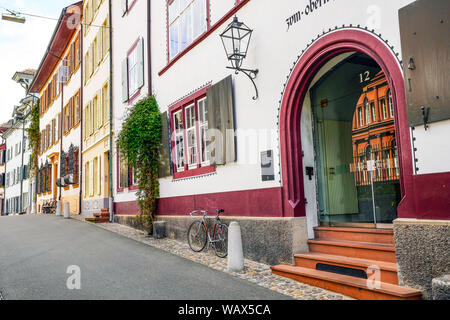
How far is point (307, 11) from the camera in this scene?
6.74 meters

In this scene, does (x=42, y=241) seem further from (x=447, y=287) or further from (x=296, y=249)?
(x=447, y=287)

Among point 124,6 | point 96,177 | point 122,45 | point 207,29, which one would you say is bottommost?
point 96,177

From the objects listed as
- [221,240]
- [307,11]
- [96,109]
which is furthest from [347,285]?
[96,109]

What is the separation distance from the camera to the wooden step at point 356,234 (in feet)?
19.3

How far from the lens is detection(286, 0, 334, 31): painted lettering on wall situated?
21.2 ft

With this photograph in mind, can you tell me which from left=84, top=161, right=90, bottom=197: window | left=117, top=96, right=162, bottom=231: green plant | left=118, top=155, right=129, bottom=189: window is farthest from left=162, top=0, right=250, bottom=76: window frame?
left=84, top=161, right=90, bottom=197: window

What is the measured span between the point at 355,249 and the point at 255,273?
1694mm

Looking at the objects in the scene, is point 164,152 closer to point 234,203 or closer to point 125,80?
point 234,203

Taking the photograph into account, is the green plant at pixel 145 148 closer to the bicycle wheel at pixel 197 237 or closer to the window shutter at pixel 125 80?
the window shutter at pixel 125 80

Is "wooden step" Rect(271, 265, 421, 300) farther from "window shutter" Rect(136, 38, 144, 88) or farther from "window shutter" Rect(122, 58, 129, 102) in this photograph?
"window shutter" Rect(122, 58, 129, 102)

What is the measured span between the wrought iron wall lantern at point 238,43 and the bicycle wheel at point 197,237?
3.10 m

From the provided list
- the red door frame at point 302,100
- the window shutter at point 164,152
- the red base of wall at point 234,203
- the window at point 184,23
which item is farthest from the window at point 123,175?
the red door frame at point 302,100

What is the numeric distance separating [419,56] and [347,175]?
10.6 ft

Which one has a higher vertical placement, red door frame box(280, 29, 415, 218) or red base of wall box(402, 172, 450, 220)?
red door frame box(280, 29, 415, 218)
